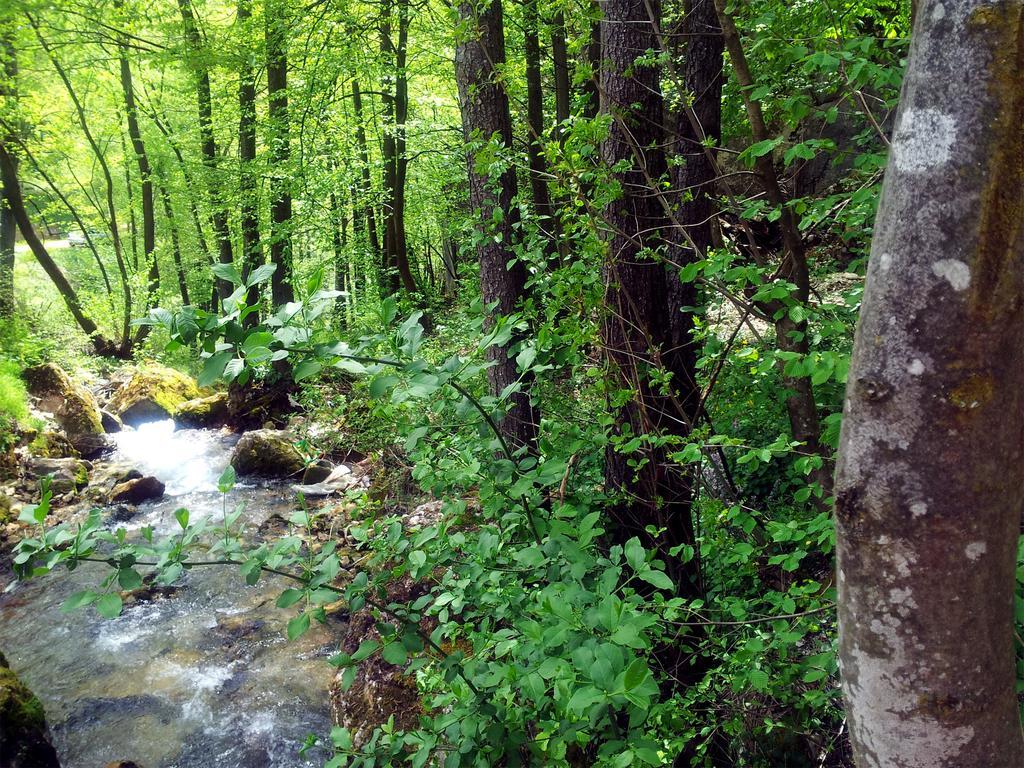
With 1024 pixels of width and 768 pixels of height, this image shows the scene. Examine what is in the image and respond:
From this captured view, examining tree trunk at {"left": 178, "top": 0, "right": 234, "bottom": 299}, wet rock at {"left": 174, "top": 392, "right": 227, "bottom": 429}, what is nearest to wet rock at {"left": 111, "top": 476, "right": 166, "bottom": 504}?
tree trunk at {"left": 178, "top": 0, "right": 234, "bottom": 299}

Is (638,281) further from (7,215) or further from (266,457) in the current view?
(7,215)

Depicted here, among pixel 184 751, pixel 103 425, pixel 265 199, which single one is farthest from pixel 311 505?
pixel 103 425

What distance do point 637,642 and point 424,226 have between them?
21915 mm

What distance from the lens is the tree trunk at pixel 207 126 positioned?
1268cm

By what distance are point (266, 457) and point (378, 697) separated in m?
7.00

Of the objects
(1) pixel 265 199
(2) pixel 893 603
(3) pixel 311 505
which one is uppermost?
(1) pixel 265 199

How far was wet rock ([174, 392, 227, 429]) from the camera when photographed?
14.5 m

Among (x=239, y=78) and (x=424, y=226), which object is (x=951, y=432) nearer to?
(x=239, y=78)

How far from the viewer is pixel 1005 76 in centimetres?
76

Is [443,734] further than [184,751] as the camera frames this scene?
No

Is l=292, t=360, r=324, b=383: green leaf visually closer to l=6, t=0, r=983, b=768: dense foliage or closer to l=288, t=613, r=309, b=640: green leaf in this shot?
l=6, t=0, r=983, b=768: dense foliage

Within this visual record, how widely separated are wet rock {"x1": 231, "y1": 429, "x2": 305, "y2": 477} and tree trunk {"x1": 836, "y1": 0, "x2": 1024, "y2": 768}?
11054mm

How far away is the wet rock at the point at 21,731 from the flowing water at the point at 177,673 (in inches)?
8.7

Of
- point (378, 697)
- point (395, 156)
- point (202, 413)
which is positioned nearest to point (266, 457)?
point (202, 413)
